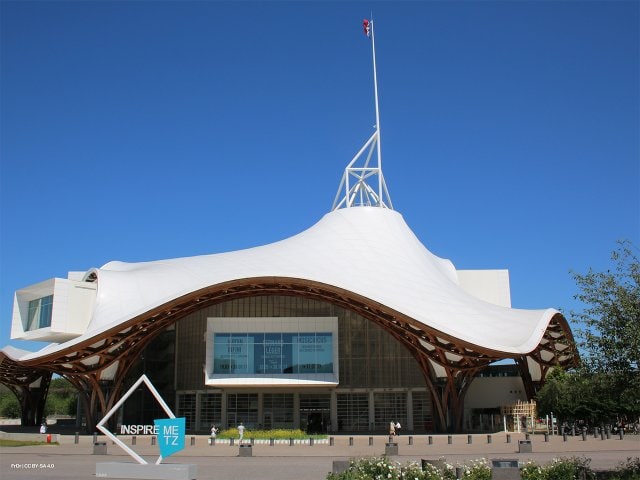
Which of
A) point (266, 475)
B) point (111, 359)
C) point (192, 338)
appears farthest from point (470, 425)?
point (266, 475)

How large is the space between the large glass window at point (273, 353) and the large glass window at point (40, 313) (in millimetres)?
10700

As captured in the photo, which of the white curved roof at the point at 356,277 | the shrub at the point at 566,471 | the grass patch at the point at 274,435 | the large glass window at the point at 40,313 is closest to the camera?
the shrub at the point at 566,471

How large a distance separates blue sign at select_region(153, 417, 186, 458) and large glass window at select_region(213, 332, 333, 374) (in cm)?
2715

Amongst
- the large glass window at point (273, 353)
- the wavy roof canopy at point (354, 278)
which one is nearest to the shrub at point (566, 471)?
the wavy roof canopy at point (354, 278)

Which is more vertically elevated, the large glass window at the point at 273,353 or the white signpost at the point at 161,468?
the large glass window at the point at 273,353

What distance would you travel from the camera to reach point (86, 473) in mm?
19656

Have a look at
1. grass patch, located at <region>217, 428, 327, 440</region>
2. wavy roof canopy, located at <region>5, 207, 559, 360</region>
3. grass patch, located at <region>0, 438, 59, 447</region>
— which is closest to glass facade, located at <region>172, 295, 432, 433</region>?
wavy roof canopy, located at <region>5, 207, 559, 360</region>

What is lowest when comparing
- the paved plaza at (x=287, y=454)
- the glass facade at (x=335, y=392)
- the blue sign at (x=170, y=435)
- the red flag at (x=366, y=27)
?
the paved plaza at (x=287, y=454)

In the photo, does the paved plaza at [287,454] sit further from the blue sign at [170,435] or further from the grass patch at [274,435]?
the blue sign at [170,435]

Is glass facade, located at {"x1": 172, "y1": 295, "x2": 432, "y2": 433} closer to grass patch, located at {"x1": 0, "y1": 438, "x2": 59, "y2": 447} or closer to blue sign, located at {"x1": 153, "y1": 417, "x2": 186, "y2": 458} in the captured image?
grass patch, located at {"x1": 0, "y1": 438, "x2": 59, "y2": 447}

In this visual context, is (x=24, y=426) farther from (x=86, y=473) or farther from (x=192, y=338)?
(x=86, y=473)

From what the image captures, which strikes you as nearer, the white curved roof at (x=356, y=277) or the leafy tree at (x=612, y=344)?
the leafy tree at (x=612, y=344)

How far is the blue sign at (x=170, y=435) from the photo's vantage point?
19234 mm

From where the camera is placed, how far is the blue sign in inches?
757
